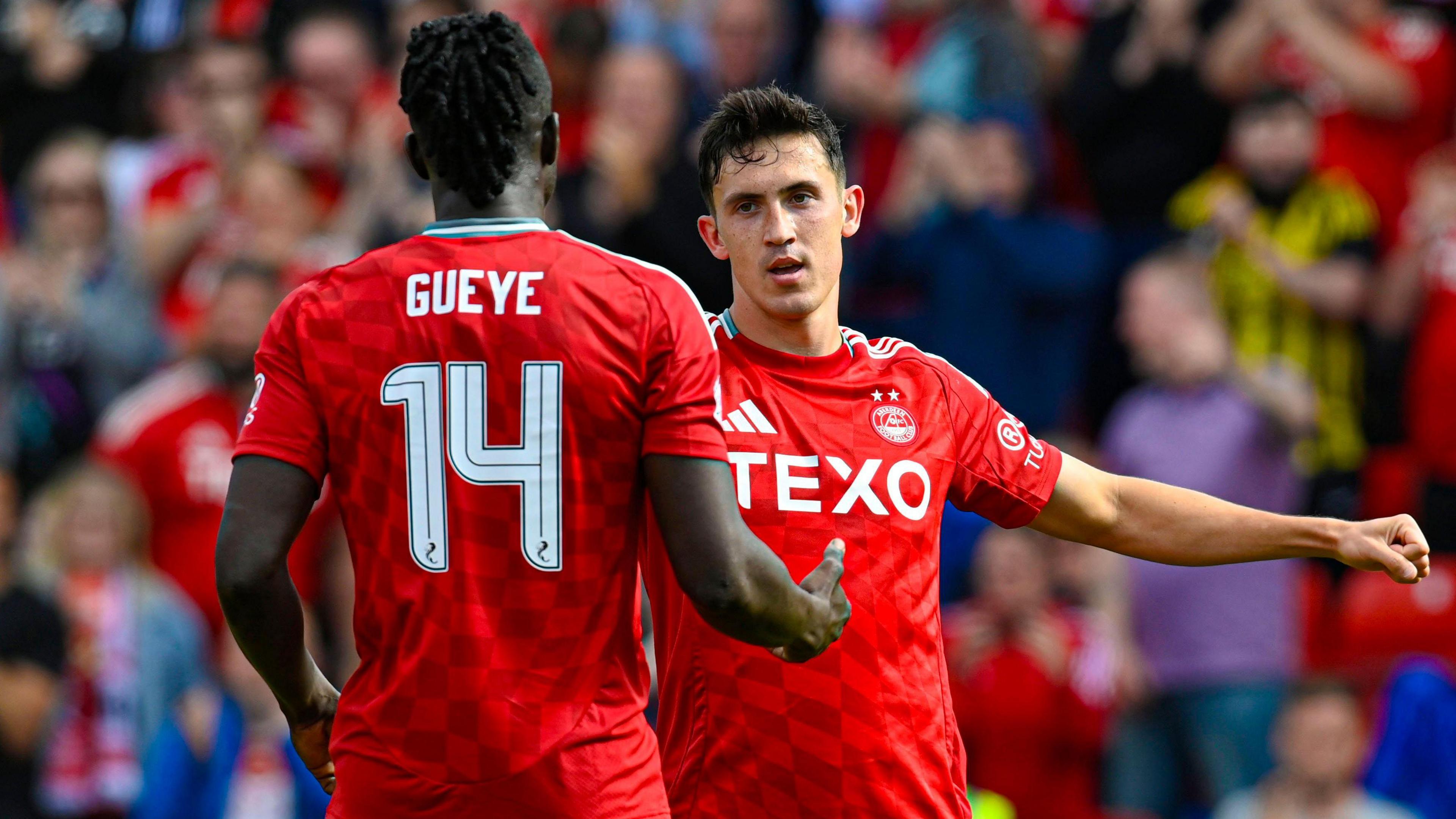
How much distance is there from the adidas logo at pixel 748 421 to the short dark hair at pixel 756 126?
470 mm

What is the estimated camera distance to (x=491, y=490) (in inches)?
139

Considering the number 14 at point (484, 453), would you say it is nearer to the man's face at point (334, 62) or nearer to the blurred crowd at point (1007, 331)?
the blurred crowd at point (1007, 331)

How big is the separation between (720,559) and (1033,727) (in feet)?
16.1

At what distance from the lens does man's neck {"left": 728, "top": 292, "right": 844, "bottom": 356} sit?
14.4 feet

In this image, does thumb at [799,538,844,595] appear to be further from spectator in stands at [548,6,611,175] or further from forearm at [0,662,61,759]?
spectator in stands at [548,6,611,175]

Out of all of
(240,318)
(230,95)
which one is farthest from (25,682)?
(230,95)

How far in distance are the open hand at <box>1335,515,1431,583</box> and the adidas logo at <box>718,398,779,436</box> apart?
4.18 ft

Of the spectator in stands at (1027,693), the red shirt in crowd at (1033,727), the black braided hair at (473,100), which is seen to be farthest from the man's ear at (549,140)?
the red shirt in crowd at (1033,727)

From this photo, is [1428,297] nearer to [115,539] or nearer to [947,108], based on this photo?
[947,108]

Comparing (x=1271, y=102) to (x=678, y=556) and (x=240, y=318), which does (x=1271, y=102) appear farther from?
(x=678, y=556)

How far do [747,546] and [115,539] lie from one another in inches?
253

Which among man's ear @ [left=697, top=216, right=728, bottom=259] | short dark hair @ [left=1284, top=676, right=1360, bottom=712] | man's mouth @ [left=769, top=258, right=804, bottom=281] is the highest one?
man's ear @ [left=697, top=216, right=728, bottom=259]

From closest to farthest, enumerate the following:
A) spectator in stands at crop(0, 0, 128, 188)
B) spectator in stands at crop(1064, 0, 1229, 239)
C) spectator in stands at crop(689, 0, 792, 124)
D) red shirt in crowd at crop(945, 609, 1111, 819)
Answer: red shirt in crowd at crop(945, 609, 1111, 819) → spectator in stands at crop(1064, 0, 1229, 239) → spectator in stands at crop(689, 0, 792, 124) → spectator in stands at crop(0, 0, 128, 188)

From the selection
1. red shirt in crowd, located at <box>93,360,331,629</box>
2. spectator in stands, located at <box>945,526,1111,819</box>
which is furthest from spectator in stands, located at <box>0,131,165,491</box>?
spectator in stands, located at <box>945,526,1111,819</box>
